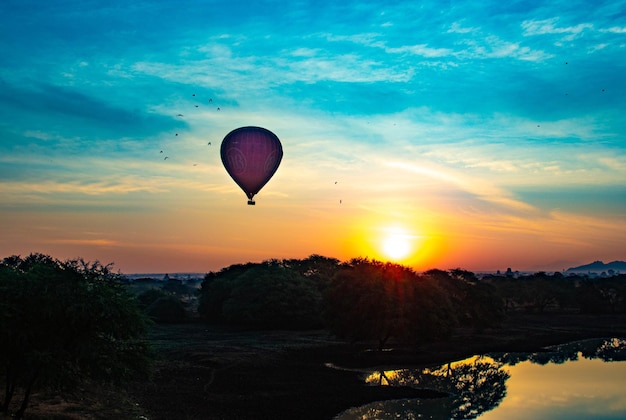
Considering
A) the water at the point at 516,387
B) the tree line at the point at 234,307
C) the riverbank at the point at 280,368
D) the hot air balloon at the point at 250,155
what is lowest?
the water at the point at 516,387

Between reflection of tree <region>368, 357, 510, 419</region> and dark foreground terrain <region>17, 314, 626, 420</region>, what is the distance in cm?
207

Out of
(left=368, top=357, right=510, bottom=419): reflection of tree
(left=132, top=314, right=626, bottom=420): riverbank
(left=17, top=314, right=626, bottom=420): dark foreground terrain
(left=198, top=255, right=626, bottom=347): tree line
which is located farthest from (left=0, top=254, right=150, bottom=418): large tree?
(left=198, top=255, right=626, bottom=347): tree line

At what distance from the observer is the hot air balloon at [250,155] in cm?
4684

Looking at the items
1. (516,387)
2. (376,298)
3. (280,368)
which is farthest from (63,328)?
(376,298)

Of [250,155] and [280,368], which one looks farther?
[250,155]

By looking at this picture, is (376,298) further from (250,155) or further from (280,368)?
(250,155)

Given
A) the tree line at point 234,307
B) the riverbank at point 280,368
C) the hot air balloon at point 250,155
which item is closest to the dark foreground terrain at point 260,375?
the riverbank at point 280,368

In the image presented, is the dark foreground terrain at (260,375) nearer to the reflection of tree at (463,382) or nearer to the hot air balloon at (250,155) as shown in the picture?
the reflection of tree at (463,382)

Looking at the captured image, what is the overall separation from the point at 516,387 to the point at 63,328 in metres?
32.9

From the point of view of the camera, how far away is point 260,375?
42.2m

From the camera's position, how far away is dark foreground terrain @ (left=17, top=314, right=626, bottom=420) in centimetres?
3020

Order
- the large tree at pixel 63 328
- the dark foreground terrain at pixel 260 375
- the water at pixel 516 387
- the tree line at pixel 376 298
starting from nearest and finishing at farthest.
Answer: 1. the large tree at pixel 63 328
2. the dark foreground terrain at pixel 260 375
3. the water at pixel 516 387
4. the tree line at pixel 376 298

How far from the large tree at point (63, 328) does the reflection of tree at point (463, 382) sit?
19.1 m

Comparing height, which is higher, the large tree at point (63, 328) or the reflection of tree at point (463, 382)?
the large tree at point (63, 328)
